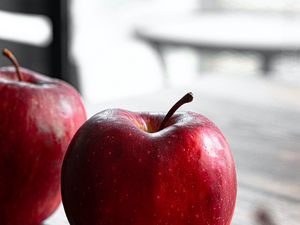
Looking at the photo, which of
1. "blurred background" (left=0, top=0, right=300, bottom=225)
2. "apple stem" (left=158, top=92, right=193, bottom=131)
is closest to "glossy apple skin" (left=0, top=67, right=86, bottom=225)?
"apple stem" (left=158, top=92, right=193, bottom=131)

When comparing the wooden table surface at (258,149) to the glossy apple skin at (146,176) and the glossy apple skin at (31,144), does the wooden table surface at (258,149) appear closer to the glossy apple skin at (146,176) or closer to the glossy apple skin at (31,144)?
the glossy apple skin at (31,144)

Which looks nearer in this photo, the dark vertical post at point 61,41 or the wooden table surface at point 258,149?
the wooden table surface at point 258,149

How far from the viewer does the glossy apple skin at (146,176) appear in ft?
1.43

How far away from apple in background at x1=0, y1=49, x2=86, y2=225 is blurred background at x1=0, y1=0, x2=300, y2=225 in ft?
0.71

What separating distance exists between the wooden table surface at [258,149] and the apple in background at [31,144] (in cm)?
5

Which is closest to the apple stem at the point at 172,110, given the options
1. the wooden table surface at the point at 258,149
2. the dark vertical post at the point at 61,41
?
the wooden table surface at the point at 258,149

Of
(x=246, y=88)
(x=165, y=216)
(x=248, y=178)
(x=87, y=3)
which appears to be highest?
(x=165, y=216)

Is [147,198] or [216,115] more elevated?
[147,198]

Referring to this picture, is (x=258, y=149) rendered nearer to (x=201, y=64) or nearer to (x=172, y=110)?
(x=172, y=110)

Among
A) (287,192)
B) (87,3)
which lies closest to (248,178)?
(287,192)

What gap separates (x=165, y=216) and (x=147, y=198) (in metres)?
0.02

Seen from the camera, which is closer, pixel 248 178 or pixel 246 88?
pixel 248 178

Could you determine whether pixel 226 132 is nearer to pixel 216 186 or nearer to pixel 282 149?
pixel 282 149

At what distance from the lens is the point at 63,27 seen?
298cm
